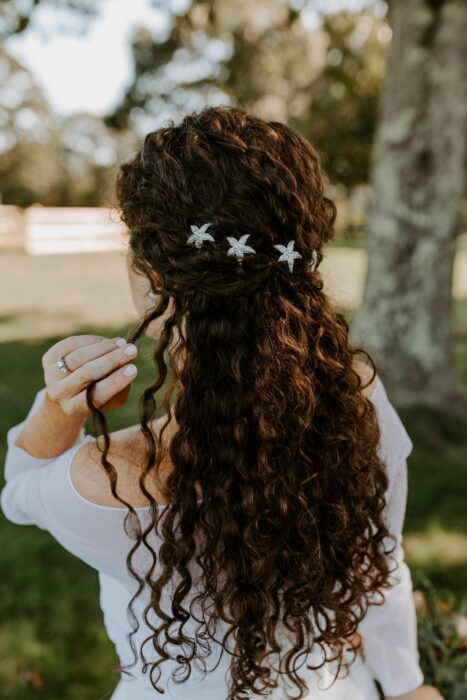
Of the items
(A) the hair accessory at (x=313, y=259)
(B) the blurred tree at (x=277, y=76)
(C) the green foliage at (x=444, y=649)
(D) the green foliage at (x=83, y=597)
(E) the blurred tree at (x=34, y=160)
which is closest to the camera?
(A) the hair accessory at (x=313, y=259)

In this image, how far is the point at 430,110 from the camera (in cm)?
438

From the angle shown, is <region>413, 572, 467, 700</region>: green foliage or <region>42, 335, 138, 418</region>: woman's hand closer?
<region>42, 335, 138, 418</region>: woman's hand

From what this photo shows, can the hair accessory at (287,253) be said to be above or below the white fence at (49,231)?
above

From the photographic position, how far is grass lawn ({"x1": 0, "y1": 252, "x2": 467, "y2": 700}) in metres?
2.57

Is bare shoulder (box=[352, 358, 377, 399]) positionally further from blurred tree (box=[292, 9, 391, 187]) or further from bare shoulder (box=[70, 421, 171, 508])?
blurred tree (box=[292, 9, 391, 187])

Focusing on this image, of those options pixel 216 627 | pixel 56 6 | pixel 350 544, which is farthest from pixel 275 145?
pixel 56 6

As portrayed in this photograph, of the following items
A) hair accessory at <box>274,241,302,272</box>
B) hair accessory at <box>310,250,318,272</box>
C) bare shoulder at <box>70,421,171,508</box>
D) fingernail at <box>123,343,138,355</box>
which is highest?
hair accessory at <box>274,241,302,272</box>

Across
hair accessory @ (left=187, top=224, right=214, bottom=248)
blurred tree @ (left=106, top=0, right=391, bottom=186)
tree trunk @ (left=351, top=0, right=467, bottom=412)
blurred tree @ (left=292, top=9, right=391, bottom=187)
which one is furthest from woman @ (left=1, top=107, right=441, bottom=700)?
blurred tree @ (left=292, top=9, right=391, bottom=187)

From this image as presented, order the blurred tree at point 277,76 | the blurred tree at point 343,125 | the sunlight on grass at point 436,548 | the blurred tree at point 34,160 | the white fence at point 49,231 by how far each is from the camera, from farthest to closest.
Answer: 1. the blurred tree at point 34,160
2. the white fence at point 49,231
3. the blurred tree at point 343,125
4. the blurred tree at point 277,76
5. the sunlight on grass at point 436,548

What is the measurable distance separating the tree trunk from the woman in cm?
341

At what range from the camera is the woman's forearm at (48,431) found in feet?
4.56

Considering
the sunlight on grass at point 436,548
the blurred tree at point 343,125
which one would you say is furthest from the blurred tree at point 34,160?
the sunlight on grass at point 436,548

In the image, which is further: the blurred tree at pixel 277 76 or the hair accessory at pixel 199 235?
the blurred tree at pixel 277 76

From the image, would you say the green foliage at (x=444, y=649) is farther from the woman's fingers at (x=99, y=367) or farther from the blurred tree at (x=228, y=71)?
the blurred tree at (x=228, y=71)
